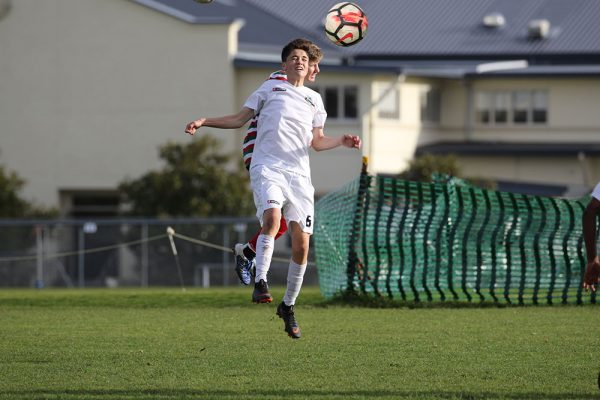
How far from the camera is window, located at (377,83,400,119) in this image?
5306 centimetres

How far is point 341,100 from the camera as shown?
2092 inches

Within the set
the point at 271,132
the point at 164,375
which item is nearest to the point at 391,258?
the point at 271,132

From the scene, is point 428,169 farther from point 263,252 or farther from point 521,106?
point 263,252

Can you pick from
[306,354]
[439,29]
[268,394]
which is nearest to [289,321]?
[306,354]

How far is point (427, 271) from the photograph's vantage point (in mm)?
18781

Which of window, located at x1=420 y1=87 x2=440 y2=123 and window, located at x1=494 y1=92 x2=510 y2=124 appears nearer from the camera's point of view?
window, located at x1=420 y1=87 x2=440 y2=123

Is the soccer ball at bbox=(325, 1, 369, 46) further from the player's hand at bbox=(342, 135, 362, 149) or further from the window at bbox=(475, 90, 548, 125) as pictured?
the window at bbox=(475, 90, 548, 125)

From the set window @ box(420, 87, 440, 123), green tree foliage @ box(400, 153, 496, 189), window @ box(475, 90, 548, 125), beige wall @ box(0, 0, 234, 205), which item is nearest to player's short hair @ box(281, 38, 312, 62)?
green tree foliage @ box(400, 153, 496, 189)

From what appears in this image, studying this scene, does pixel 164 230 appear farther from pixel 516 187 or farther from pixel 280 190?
pixel 280 190

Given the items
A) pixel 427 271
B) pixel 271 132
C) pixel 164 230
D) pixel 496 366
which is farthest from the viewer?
pixel 164 230

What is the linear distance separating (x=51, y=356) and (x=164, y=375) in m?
1.61

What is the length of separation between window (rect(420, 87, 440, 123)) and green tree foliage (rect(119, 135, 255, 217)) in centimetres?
1370

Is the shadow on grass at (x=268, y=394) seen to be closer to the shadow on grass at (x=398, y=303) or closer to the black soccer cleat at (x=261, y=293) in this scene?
the black soccer cleat at (x=261, y=293)

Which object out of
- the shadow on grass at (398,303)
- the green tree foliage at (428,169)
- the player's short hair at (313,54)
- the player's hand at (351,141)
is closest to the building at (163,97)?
the green tree foliage at (428,169)
